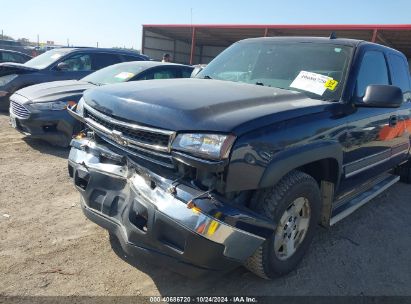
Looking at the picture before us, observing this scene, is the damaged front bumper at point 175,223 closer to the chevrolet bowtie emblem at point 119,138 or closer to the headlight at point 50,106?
the chevrolet bowtie emblem at point 119,138

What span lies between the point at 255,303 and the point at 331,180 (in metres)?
1.22

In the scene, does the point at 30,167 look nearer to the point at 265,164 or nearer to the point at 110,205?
the point at 110,205

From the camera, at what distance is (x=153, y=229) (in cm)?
237

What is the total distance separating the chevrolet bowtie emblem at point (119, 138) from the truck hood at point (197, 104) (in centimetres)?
12

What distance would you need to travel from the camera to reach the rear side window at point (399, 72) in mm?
4386

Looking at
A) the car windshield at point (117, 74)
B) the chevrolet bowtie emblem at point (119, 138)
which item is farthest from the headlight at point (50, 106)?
the chevrolet bowtie emblem at point (119, 138)

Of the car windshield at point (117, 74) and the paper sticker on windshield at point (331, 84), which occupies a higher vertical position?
the paper sticker on windshield at point (331, 84)

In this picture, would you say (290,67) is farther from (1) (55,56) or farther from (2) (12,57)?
(2) (12,57)

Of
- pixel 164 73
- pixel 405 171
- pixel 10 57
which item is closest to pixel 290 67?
pixel 405 171

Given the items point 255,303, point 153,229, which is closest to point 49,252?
point 153,229

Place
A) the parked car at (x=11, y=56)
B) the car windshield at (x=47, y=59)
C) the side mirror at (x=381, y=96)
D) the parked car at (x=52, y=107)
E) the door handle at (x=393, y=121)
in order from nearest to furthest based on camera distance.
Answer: the side mirror at (x=381, y=96) < the door handle at (x=393, y=121) < the parked car at (x=52, y=107) < the car windshield at (x=47, y=59) < the parked car at (x=11, y=56)

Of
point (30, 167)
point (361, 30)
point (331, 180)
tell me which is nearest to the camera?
point (331, 180)

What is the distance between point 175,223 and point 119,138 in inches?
30.9

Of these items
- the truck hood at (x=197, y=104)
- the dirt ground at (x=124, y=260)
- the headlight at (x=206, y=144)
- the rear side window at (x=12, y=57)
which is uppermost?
the truck hood at (x=197, y=104)
